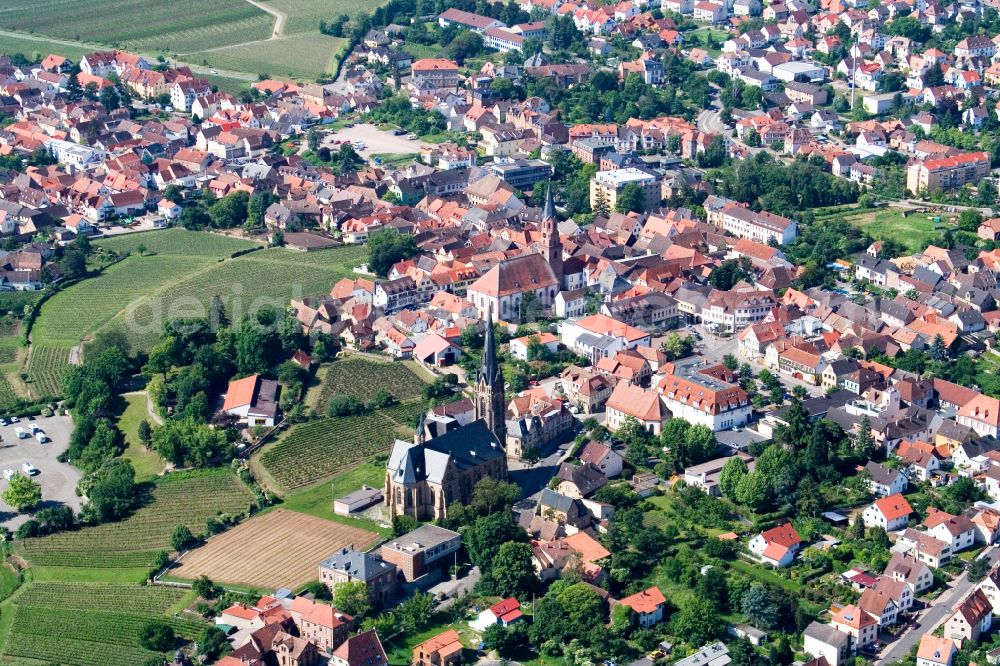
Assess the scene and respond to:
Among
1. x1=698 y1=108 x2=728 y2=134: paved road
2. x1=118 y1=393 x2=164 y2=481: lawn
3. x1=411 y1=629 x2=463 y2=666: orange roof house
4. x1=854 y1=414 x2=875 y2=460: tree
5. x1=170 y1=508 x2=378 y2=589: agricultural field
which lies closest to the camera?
x1=411 y1=629 x2=463 y2=666: orange roof house

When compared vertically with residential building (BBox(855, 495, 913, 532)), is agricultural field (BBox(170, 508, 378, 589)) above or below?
below

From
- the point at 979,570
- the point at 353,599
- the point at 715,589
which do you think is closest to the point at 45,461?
the point at 353,599

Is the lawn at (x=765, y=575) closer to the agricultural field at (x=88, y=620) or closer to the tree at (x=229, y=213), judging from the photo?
the agricultural field at (x=88, y=620)

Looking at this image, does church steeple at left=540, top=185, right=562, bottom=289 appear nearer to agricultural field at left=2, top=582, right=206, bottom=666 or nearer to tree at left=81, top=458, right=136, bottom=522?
tree at left=81, top=458, right=136, bottom=522

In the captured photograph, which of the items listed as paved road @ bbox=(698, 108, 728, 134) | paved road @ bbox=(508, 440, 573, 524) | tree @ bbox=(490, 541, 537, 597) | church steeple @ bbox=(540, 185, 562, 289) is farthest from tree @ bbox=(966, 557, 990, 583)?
paved road @ bbox=(698, 108, 728, 134)

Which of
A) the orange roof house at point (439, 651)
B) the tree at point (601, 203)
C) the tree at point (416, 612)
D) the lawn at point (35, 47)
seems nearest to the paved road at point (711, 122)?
the tree at point (601, 203)

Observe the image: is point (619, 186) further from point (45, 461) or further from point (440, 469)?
point (45, 461)

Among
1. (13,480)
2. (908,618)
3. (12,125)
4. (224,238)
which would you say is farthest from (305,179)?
(908,618)
